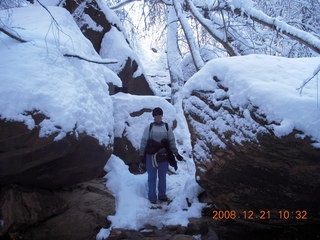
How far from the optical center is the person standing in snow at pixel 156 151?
13.3ft

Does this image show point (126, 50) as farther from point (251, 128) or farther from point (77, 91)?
point (251, 128)

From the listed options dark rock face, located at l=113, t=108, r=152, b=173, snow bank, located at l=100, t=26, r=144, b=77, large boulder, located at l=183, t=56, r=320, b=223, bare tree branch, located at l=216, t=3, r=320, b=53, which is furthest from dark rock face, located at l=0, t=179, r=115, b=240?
snow bank, located at l=100, t=26, r=144, b=77

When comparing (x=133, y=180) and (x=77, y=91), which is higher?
(x=77, y=91)

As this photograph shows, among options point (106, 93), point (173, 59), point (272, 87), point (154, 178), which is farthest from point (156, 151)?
point (173, 59)

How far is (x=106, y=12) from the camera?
8.27 metres

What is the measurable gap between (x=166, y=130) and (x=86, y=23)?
5.41 meters

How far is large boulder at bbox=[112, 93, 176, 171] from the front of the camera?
539 cm

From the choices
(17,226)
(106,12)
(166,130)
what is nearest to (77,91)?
(166,130)

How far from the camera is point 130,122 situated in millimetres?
5738

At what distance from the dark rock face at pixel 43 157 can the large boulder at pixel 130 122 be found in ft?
6.01

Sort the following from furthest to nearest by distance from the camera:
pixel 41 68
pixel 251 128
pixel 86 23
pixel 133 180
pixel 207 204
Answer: pixel 86 23
pixel 133 180
pixel 207 204
pixel 41 68
pixel 251 128

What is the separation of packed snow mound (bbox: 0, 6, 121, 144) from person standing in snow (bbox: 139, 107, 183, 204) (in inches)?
25.1
